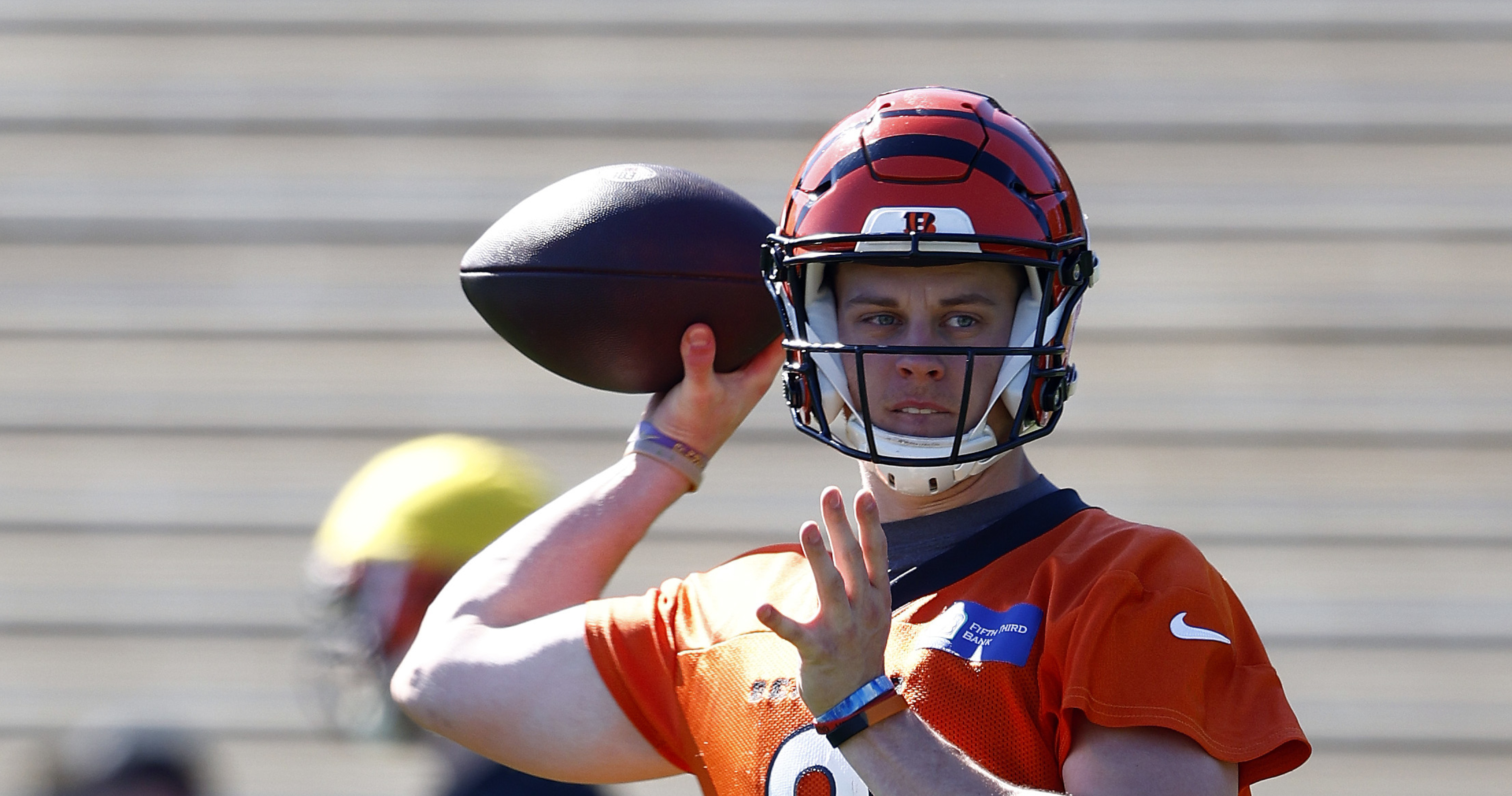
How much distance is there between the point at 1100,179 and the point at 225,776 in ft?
8.19

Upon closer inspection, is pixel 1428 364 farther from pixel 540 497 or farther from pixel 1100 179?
pixel 540 497

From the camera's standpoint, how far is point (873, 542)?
1417mm

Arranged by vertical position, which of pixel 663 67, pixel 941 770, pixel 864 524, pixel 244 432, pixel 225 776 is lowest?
pixel 225 776

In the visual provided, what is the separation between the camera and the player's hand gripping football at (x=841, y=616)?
139cm

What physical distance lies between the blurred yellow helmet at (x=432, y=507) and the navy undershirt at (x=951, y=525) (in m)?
1.12

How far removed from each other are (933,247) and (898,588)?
0.36m

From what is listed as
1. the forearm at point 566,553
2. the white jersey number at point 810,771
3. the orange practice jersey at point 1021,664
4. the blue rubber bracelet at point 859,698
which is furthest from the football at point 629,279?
the blue rubber bracelet at point 859,698

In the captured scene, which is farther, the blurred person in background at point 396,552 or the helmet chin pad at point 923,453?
the blurred person in background at point 396,552

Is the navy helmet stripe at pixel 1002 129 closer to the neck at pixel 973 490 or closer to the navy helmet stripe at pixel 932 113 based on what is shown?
the navy helmet stripe at pixel 932 113

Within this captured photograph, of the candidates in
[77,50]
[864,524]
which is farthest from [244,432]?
[864,524]

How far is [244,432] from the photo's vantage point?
373 cm

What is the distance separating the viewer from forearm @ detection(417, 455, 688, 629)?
1.95 metres

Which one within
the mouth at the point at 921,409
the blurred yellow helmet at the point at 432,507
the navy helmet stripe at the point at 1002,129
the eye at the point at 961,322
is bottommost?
the blurred yellow helmet at the point at 432,507

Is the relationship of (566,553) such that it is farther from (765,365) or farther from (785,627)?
(785,627)
